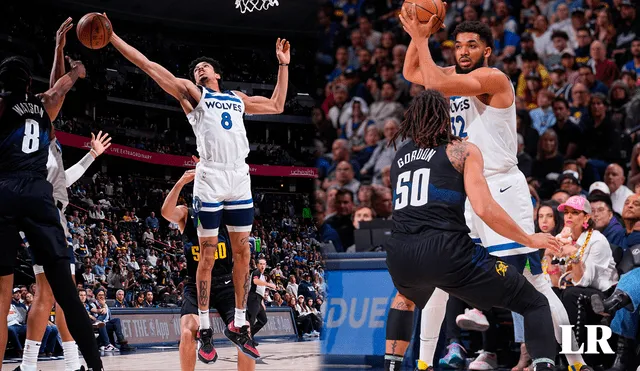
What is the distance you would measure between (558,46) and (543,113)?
4.82ft

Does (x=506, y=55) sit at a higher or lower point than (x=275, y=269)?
higher

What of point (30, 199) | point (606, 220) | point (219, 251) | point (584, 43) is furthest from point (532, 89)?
point (30, 199)

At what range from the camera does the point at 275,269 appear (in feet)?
28.5

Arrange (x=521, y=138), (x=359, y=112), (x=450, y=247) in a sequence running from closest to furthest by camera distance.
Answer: (x=450, y=247) → (x=521, y=138) → (x=359, y=112)

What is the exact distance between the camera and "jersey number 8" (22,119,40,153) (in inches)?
160

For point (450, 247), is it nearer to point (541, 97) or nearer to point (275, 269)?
point (275, 269)

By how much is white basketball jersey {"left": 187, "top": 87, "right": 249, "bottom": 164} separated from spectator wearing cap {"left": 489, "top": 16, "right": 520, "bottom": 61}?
6376 mm

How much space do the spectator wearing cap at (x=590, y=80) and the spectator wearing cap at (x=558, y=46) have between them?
2.74 feet

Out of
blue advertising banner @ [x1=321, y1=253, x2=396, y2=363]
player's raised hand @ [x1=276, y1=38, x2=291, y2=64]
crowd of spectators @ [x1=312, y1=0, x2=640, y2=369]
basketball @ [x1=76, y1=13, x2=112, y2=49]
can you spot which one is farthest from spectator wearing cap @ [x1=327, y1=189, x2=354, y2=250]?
basketball @ [x1=76, y1=13, x2=112, y2=49]

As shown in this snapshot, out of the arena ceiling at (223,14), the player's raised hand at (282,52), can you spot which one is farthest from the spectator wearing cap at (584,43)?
the player's raised hand at (282,52)

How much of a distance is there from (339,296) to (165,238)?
5.19 metres

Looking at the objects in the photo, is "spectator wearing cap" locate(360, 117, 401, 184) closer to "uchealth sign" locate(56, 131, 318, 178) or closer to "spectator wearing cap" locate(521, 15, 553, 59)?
"uchealth sign" locate(56, 131, 318, 178)

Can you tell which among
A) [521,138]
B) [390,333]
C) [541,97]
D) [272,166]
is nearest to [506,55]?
[541,97]

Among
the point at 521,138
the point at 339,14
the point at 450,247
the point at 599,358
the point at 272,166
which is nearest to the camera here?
the point at 450,247
